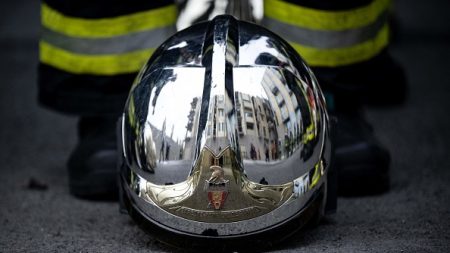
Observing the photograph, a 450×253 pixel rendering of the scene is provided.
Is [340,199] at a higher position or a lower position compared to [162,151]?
lower

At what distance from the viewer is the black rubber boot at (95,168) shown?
228cm

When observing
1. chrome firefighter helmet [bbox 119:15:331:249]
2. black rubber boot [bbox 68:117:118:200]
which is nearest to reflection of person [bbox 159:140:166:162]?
chrome firefighter helmet [bbox 119:15:331:249]

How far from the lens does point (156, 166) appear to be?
1.76 m

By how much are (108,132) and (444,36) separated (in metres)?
2.69

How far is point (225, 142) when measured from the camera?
1.69 metres

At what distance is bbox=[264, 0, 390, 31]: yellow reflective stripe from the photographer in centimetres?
222

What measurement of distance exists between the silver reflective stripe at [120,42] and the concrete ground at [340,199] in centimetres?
37

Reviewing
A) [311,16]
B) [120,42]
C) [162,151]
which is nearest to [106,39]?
[120,42]

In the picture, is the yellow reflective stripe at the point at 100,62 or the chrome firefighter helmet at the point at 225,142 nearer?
the chrome firefighter helmet at the point at 225,142

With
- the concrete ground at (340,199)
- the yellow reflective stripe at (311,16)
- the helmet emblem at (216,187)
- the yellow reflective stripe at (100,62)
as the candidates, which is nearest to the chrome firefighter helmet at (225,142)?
the helmet emblem at (216,187)

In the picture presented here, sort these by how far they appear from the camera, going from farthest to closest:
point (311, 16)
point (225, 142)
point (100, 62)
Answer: point (100, 62), point (311, 16), point (225, 142)

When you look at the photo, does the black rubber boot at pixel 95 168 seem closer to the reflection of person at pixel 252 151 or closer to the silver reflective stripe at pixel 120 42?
the silver reflective stripe at pixel 120 42

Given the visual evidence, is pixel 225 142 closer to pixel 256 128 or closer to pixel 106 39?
pixel 256 128

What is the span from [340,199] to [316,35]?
1.28 ft
